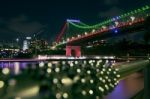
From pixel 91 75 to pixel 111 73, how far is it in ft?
7.32

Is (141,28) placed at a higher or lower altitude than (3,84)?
higher

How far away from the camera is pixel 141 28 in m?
51.2

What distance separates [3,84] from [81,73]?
7.04ft

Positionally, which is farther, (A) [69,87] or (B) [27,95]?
(A) [69,87]

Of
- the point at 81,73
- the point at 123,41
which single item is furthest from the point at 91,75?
the point at 123,41

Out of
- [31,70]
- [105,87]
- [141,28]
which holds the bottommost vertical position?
[105,87]

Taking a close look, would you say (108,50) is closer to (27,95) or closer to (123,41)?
(123,41)

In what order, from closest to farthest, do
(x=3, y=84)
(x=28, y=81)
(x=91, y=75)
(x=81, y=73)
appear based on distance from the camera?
Answer: (x=3, y=84), (x=28, y=81), (x=81, y=73), (x=91, y=75)

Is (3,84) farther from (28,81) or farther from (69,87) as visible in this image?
(69,87)

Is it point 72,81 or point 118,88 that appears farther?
point 118,88

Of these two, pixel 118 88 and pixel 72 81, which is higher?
pixel 72 81

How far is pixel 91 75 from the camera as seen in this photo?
5.81m

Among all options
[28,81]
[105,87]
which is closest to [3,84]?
[28,81]

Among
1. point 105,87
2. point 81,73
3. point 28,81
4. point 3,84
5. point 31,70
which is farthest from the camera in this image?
point 105,87
